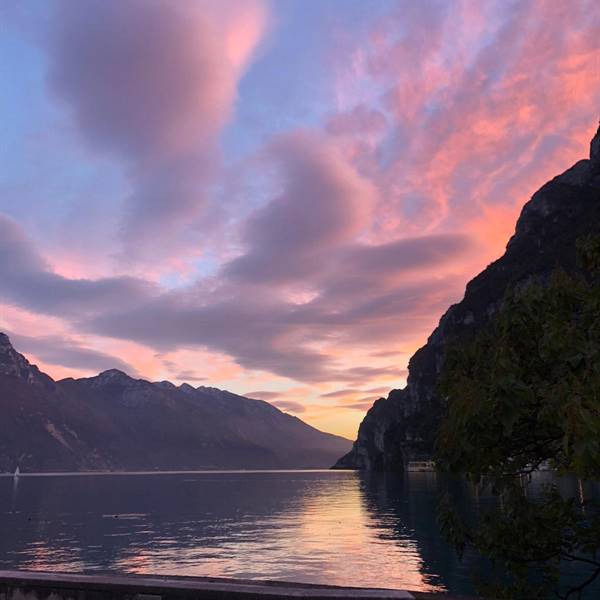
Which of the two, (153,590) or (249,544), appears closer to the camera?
(153,590)

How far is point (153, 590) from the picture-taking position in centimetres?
862

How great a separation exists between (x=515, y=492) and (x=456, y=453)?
2.56 metres

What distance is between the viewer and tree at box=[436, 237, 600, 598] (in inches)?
295

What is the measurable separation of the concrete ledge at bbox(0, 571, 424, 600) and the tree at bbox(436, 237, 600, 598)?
2.59 meters

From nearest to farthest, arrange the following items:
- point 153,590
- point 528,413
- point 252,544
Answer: point 528,413
point 153,590
point 252,544

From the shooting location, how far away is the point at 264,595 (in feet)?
25.7

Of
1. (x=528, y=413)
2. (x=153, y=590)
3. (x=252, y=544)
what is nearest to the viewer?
(x=528, y=413)

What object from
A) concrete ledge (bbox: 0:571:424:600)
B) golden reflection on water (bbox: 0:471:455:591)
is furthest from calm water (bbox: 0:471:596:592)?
concrete ledge (bbox: 0:571:424:600)

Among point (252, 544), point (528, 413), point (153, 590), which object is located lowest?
point (252, 544)

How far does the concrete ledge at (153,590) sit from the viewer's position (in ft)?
25.7

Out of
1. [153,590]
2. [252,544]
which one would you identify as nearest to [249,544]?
[252,544]

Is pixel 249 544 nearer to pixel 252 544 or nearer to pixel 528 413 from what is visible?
pixel 252 544

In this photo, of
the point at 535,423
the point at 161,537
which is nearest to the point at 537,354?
the point at 535,423

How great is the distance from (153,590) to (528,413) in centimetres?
587
